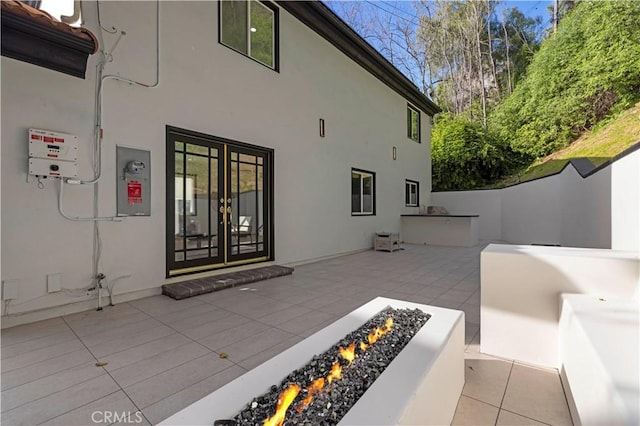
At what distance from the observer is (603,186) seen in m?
3.49

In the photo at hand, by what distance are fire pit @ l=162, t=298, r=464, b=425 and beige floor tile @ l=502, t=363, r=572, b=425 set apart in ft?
1.11

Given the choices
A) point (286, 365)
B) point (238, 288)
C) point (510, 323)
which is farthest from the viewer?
point (238, 288)

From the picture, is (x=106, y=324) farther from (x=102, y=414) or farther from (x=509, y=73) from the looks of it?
(x=509, y=73)

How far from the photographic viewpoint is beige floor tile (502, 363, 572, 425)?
1.51 m

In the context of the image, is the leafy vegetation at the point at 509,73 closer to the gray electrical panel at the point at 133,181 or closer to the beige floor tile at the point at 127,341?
the beige floor tile at the point at 127,341

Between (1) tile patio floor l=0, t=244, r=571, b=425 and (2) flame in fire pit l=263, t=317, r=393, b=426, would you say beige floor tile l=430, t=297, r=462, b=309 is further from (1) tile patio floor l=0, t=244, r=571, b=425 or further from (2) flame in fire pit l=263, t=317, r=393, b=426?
(2) flame in fire pit l=263, t=317, r=393, b=426

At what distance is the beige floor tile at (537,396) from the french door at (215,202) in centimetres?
378

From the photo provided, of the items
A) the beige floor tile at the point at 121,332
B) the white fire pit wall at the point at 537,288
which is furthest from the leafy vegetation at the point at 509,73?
the beige floor tile at the point at 121,332

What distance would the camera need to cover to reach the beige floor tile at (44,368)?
5.85 feet

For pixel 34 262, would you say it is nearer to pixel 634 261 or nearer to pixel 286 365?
pixel 286 365

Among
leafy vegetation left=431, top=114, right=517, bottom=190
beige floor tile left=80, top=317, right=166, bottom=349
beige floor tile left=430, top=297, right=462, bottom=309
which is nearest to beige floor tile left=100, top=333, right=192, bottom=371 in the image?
beige floor tile left=80, top=317, right=166, bottom=349

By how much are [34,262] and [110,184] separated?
102cm

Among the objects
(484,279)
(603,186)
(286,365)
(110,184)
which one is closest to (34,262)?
(110,184)

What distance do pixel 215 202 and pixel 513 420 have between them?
4.08 metres
